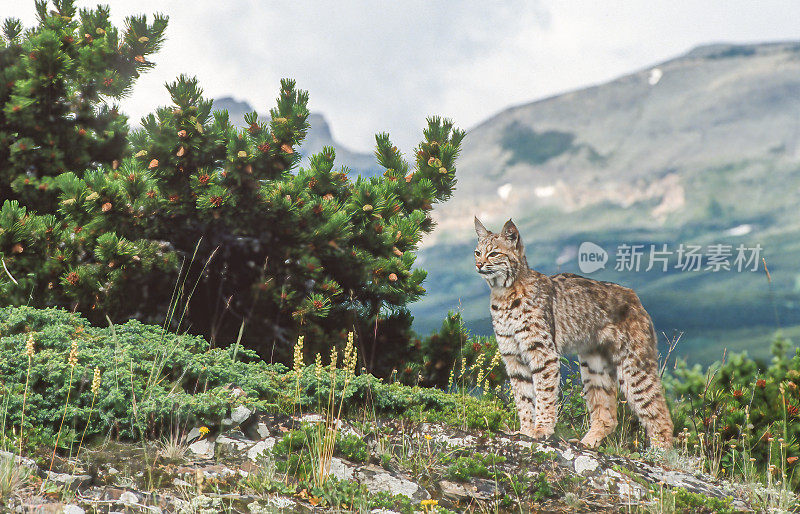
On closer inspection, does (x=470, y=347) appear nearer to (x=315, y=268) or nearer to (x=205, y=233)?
(x=315, y=268)

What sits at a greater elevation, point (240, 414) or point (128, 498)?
point (240, 414)

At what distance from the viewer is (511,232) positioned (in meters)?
6.91

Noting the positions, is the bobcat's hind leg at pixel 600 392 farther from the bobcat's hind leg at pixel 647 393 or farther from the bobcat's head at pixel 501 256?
the bobcat's head at pixel 501 256

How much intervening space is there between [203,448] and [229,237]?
12.2 feet

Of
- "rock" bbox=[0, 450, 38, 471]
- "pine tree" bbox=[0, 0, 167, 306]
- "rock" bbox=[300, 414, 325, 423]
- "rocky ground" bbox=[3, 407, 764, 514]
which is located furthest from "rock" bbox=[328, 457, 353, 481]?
"pine tree" bbox=[0, 0, 167, 306]

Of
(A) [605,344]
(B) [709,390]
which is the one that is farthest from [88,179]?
(B) [709,390]

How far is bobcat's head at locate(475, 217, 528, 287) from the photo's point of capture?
271 inches

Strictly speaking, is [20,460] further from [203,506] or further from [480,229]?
[480,229]

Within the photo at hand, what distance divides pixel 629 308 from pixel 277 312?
159 inches

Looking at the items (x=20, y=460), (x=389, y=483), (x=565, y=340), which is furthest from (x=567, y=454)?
(x=20, y=460)

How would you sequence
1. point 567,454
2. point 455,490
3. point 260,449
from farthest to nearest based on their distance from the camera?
point 567,454, point 260,449, point 455,490

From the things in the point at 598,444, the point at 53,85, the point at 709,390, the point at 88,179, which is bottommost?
the point at 598,444

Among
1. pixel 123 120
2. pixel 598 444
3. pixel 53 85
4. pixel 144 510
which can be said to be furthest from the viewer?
pixel 123 120

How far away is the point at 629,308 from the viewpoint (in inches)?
292
